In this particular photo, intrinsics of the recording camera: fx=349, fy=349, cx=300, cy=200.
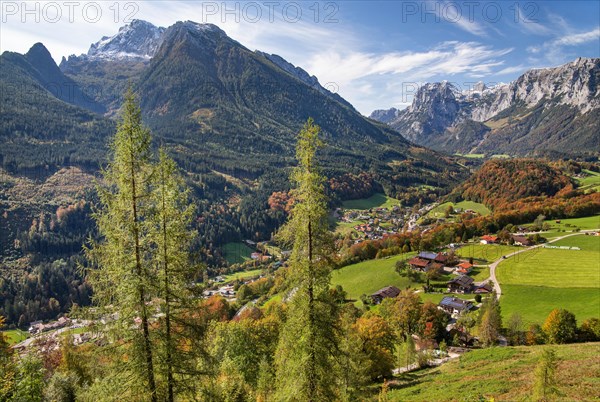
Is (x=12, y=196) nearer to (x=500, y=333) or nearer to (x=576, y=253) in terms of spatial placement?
(x=500, y=333)

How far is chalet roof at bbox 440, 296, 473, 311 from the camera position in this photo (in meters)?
73.1

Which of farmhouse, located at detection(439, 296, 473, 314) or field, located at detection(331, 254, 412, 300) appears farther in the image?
field, located at detection(331, 254, 412, 300)

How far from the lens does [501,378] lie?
32.6 m

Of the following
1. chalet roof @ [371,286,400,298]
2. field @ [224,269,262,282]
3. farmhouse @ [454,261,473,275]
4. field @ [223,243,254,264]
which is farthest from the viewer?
field @ [223,243,254,264]

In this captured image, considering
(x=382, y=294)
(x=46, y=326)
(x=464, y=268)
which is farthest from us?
(x=46, y=326)

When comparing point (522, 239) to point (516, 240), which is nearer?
point (522, 239)

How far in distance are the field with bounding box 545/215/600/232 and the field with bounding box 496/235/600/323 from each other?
697 inches

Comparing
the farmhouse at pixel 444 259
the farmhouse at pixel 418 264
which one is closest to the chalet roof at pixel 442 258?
the farmhouse at pixel 444 259

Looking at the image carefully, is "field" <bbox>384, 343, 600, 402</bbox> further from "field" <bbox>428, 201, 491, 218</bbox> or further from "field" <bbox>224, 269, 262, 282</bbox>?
"field" <bbox>428, 201, 491, 218</bbox>

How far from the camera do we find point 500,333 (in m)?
58.4

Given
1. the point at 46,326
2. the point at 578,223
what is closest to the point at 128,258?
the point at 46,326

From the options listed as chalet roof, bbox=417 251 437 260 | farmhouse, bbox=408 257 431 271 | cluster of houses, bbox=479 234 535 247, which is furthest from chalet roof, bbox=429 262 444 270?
cluster of houses, bbox=479 234 535 247

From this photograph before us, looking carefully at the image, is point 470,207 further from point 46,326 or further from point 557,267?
point 46,326

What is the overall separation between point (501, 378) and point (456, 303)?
4466 centimetres
